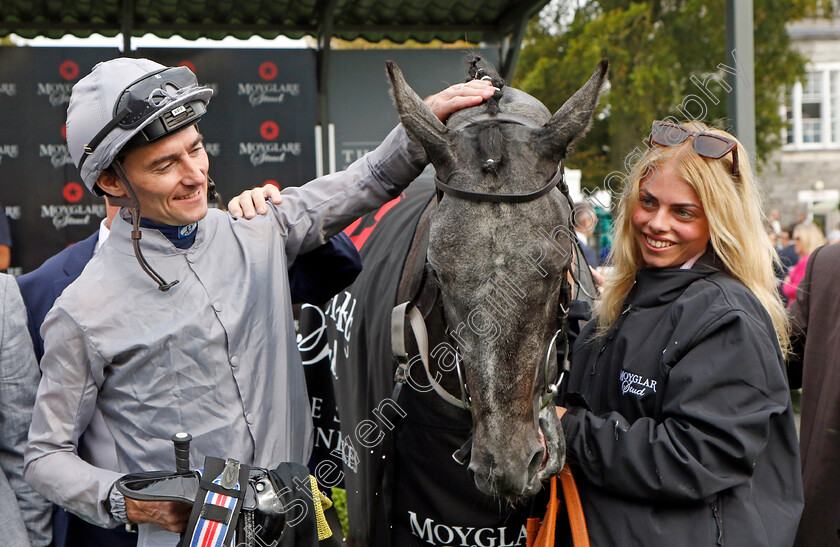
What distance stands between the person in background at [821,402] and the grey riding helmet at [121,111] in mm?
2136

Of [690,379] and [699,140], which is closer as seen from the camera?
[690,379]

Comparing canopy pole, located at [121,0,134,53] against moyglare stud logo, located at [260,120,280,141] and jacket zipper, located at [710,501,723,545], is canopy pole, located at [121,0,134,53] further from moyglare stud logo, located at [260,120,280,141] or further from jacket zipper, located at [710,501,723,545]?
jacket zipper, located at [710,501,723,545]

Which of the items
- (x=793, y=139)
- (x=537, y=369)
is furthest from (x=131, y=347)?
(x=793, y=139)

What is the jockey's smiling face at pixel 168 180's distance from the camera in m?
2.02

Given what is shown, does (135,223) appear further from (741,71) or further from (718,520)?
(741,71)

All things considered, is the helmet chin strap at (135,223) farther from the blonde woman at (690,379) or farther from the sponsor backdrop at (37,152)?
the sponsor backdrop at (37,152)

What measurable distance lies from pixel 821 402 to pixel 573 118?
1.32 meters

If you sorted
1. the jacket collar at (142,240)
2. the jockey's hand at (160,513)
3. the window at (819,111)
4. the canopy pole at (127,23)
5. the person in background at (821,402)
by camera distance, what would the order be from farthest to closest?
1. the window at (819,111)
2. the canopy pole at (127,23)
3. the person in background at (821,402)
4. the jacket collar at (142,240)
5. the jockey's hand at (160,513)

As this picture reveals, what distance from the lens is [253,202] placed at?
2344mm

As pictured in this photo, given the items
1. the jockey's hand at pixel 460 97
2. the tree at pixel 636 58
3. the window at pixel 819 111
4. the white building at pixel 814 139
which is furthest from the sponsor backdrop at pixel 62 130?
the window at pixel 819 111

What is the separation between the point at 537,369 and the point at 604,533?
489mm

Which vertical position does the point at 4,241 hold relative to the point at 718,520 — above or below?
above

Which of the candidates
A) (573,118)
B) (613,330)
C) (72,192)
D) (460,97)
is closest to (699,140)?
(573,118)

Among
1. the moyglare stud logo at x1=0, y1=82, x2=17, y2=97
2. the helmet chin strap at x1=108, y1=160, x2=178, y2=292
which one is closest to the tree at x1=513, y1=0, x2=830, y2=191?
the moyglare stud logo at x1=0, y1=82, x2=17, y2=97
